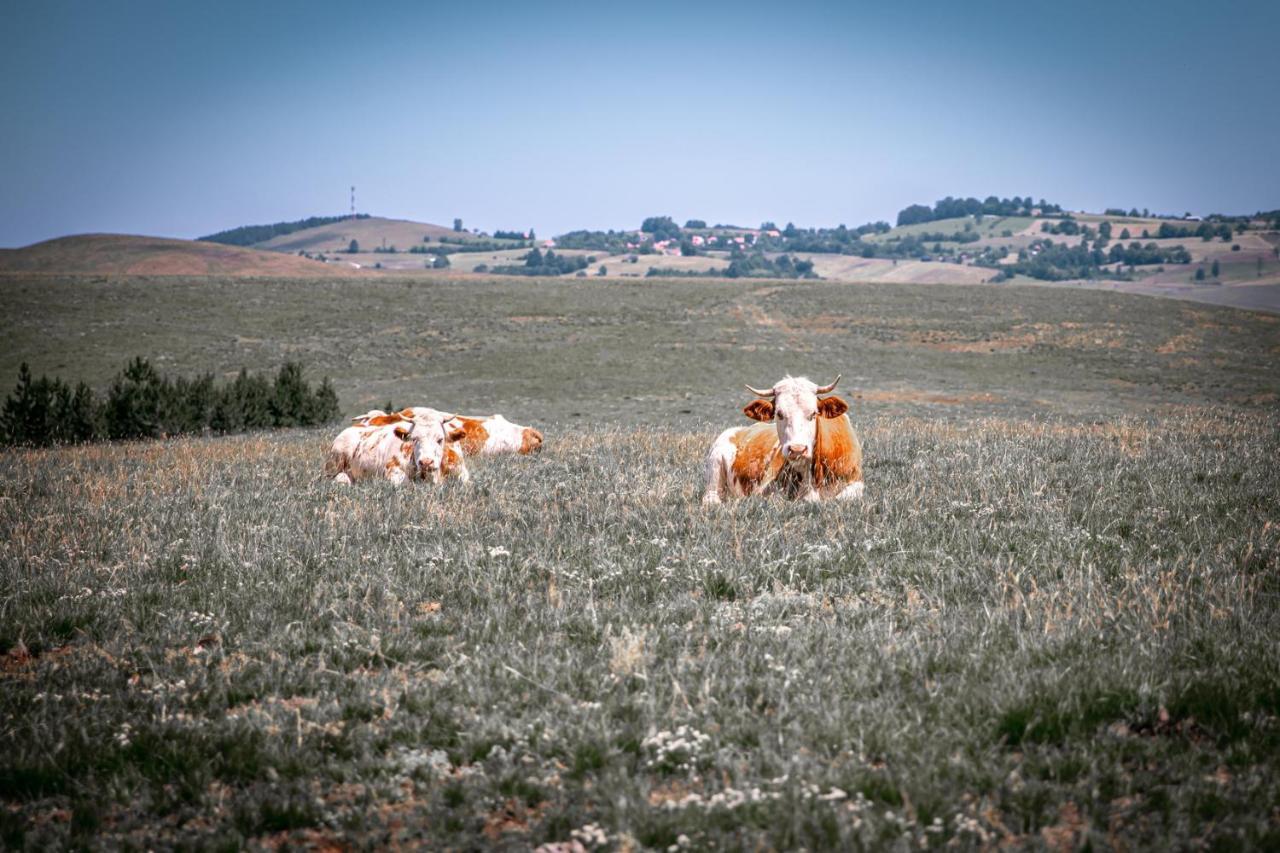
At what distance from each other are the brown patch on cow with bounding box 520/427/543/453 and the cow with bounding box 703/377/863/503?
7.33 m

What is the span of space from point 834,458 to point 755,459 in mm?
931

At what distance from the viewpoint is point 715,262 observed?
608 ft

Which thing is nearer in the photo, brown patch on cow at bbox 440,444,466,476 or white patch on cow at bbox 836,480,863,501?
white patch on cow at bbox 836,480,863,501

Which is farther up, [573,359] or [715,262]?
[715,262]

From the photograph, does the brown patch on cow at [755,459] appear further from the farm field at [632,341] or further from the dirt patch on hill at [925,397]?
the dirt patch on hill at [925,397]

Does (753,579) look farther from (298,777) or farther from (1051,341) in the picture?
(1051,341)

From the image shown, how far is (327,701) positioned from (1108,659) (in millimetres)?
4326

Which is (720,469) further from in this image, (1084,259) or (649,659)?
(1084,259)

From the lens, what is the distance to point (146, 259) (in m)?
103

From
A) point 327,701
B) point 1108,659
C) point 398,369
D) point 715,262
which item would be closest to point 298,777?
point 327,701

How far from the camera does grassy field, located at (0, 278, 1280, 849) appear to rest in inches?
150

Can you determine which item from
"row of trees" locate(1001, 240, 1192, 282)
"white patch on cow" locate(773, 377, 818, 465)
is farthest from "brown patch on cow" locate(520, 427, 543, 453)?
"row of trees" locate(1001, 240, 1192, 282)

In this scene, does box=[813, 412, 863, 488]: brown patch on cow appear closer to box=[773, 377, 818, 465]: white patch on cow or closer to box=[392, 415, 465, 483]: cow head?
box=[773, 377, 818, 465]: white patch on cow

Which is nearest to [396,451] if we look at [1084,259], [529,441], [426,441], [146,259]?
[426,441]
